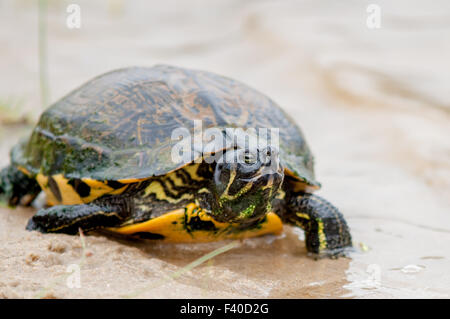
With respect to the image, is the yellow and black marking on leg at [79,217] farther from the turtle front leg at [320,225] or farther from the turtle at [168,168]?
the turtle front leg at [320,225]

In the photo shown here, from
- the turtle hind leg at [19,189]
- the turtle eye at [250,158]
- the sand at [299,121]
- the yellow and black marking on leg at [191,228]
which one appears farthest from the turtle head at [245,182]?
the turtle hind leg at [19,189]

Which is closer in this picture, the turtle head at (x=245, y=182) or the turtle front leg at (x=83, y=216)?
the turtle head at (x=245, y=182)

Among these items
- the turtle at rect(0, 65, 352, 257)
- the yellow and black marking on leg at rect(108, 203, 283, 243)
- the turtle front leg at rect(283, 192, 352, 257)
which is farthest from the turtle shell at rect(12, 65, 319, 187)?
the yellow and black marking on leg at rect(108, 203, 283, 243)

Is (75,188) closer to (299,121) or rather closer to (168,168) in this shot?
(168,168)

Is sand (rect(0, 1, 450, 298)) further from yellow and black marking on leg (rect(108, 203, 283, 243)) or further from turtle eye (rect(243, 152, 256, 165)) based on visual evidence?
turtle eye (rect(243, 152, 256, 165))

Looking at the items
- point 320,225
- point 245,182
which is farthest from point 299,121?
point 245,182
